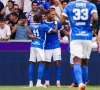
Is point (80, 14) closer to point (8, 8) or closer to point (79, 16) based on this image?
point (79, 16)

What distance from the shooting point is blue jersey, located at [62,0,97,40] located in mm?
12188

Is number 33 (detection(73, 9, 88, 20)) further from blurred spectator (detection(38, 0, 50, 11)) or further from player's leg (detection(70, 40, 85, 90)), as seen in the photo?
blurred spectator (detection(38, 0, 50, 11))

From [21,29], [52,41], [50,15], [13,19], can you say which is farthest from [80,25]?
[13,19]

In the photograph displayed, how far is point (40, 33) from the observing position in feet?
56.2

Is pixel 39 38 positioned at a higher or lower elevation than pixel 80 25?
lower

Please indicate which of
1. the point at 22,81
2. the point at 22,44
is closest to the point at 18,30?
the point at 22,44

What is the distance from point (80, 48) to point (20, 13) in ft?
28.7

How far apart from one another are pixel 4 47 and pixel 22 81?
1.32 metres

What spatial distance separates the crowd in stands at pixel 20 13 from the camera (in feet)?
63.6

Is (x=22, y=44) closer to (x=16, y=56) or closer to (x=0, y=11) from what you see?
(x=16, y=56)

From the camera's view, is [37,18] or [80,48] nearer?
[80,48]

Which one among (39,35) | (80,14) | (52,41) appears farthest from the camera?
(52,41)

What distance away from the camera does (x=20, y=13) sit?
20.6 meters

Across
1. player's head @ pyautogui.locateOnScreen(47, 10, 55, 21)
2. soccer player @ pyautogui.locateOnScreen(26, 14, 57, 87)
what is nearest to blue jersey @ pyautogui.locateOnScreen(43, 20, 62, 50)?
player's head @ pyautogui.locateOnScreen(47, 10, 55, 21)
